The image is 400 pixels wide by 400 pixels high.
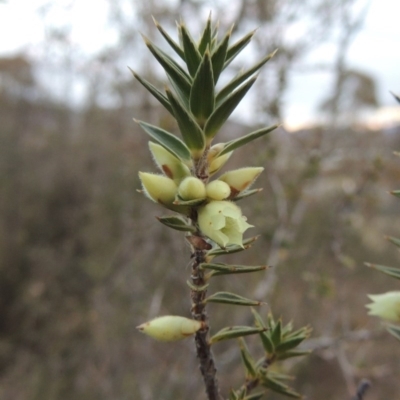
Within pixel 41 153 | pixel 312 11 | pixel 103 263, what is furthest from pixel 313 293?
pixel 41 153

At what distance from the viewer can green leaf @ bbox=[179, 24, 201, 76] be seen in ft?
1.85

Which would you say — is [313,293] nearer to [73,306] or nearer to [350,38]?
[350,38]

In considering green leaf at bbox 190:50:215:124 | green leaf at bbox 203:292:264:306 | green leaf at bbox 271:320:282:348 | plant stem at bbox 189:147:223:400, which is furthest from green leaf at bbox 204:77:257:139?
green leaf at bbox 271:320:282:348

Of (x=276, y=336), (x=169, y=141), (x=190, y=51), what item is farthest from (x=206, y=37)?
(x=276, y=336)

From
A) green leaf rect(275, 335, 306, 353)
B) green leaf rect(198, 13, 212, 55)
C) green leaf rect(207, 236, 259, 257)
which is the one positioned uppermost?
green leaf rect(198, 13, 212, 55)

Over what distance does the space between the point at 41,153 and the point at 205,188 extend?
9.04 meters

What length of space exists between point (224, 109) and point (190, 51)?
0.09 m

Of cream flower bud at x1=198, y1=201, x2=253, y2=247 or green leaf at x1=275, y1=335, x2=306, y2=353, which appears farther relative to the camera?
green leaf at x1=275, y1=335, x2=306, y2=353

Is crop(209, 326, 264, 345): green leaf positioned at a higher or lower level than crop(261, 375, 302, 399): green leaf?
higher

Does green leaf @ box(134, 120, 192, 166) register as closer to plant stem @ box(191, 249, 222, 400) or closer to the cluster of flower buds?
the cluster of flower buds

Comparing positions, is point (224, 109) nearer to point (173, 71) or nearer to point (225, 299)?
point (173, 71)

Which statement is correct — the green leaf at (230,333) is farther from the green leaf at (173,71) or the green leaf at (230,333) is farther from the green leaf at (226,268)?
the green leaf at (173,71)

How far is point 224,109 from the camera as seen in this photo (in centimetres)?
57

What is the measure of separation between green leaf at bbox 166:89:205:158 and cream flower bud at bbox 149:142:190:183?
0.03m
